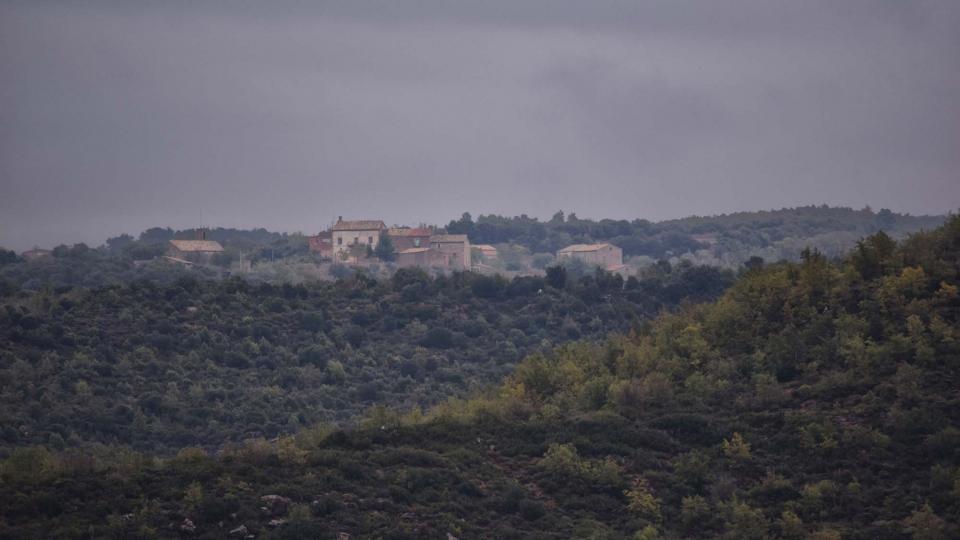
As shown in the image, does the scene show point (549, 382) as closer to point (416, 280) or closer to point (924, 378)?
point (924, 378)

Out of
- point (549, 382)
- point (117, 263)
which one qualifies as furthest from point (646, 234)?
point (549, 382)

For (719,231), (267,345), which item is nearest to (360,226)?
(719,231)

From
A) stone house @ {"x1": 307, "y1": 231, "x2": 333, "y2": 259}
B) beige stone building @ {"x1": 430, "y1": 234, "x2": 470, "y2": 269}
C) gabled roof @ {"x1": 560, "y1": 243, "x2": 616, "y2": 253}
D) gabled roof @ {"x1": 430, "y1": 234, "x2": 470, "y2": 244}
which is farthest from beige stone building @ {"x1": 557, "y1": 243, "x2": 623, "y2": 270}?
stone house @ {"x1": 307, "y1": 231, "x2": 333, "y2": 259}

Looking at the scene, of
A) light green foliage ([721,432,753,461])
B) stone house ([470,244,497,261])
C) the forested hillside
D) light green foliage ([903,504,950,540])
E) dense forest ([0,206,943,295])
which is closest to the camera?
light green foliage ([903,504,950,540])

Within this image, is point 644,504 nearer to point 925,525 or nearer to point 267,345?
point 925,525

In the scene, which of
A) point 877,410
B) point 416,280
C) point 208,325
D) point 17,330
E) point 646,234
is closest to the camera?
point 877,410

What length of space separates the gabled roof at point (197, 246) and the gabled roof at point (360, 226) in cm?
1139

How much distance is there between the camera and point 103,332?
63000mm

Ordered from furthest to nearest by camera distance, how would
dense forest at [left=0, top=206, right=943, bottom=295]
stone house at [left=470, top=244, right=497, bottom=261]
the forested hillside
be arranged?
stone house at [left=470, top=244, right=497, bottom=261], dense forest at [left=0, top=206, right=943, bottom=295], the forested hillside

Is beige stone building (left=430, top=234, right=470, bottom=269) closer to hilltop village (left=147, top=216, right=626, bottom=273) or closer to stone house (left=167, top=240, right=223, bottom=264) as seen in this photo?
hilltop village (left=147, top=216, right=626, bottom=273)

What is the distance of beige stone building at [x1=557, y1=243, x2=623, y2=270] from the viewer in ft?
433

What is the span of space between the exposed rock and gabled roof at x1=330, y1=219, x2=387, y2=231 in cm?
10883

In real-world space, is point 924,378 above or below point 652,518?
above

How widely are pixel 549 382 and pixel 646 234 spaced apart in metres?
101
